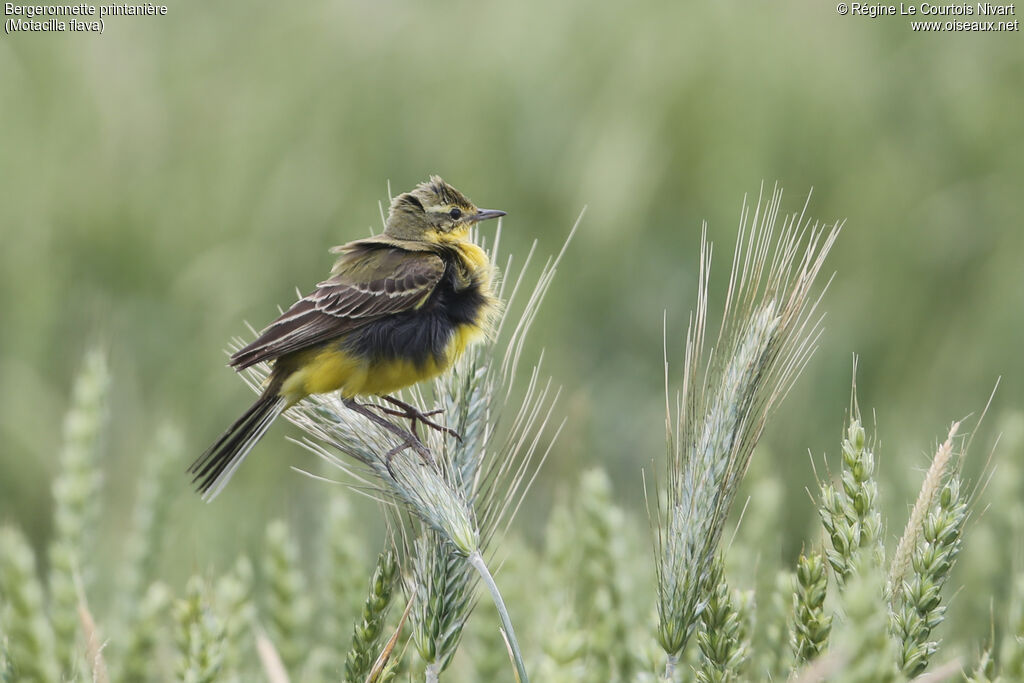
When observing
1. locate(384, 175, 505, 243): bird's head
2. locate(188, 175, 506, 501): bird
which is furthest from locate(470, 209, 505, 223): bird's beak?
locate(188, 175, 506, 501): bird

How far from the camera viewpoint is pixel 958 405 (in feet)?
17.1

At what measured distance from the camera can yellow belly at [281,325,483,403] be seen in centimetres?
349

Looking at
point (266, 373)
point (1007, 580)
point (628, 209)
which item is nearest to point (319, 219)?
point (628, 209)

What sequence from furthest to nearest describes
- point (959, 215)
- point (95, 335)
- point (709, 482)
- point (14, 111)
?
point (14, 111) < point (959, 215) < point (95, 335) < point (709, 482)

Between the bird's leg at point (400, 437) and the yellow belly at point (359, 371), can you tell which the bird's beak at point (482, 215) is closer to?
the yellow belly at point (359, 371)

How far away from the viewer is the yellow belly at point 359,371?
3486mm

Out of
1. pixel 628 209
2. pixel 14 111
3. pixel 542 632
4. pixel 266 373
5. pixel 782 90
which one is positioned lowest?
pixel 542 632

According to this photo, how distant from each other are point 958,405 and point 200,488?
347 centimetres

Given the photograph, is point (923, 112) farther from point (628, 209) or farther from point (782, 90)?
point (628, 209)

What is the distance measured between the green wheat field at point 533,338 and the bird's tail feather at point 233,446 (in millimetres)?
159

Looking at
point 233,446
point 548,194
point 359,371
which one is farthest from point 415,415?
point 548,194

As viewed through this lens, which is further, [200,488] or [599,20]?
[599,20]

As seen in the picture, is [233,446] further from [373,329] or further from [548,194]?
[548,194]

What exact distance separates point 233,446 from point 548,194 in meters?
3.56
